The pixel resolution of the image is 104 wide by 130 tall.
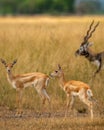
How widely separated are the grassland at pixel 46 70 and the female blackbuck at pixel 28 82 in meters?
0.24

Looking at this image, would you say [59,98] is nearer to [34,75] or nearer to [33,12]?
[34,75]

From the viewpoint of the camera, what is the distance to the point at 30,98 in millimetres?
10992

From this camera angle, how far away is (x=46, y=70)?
38.8 ft

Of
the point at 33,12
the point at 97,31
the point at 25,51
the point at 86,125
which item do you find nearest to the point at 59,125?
the point at 86,125

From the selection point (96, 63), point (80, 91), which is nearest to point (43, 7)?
point (96, 63)

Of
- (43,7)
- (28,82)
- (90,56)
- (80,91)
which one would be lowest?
(80,91)

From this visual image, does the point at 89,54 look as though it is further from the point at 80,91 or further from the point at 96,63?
the point at 80,91

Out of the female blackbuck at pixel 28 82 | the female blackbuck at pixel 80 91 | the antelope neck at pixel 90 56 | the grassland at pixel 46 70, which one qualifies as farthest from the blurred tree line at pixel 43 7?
the female blackbuck at pixel 80 91

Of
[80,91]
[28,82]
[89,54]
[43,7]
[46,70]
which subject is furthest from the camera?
[43,7]

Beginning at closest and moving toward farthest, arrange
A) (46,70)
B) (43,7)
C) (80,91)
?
(80,91), (46,70), (43,7)

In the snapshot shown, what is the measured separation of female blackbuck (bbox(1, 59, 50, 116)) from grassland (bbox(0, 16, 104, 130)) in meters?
0.24

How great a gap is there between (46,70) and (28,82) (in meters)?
1.62

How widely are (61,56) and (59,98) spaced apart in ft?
5.84

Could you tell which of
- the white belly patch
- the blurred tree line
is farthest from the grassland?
the blurred tree line
